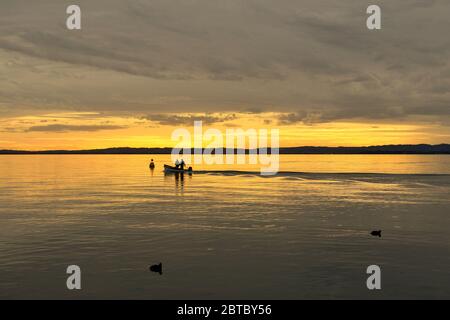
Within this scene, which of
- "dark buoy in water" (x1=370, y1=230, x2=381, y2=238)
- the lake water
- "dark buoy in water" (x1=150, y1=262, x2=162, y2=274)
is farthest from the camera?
"dark buoy in water" (x1=370, y1=230, x2=381, y2=238)

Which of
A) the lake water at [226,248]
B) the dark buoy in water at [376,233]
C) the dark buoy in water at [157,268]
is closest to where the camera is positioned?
the lake water at [226,248]

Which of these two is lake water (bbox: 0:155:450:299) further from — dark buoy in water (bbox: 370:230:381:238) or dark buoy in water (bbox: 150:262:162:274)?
dark buoy in water (bbox: 370:230:381:238)

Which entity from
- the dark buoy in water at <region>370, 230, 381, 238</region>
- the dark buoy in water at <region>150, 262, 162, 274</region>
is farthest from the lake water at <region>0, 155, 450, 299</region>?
the dark buoy in water at <region>370, 230, 381, 238</region>

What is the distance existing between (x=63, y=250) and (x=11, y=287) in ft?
20.2

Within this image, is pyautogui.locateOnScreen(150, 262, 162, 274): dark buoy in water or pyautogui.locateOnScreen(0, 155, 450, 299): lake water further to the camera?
pyautogui.locateOnScreen(150, 262, 162, 274): dark buoy in water

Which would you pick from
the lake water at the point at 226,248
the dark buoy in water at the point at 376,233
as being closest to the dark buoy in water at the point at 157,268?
the lake water at the point at 226,248

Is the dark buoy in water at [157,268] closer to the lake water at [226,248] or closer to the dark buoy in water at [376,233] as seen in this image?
the lake water at [226,248]

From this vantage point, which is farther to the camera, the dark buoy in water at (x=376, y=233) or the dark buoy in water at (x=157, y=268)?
the dark buoy in water at (x=376, y=233)

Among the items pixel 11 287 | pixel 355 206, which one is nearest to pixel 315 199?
pixel 355 206

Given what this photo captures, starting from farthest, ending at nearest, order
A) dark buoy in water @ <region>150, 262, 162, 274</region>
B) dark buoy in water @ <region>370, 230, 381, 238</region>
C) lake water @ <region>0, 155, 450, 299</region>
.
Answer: dark buoy in water @ <region>370, 230, 381, 238</region>, dark buoy in water @ <region>150, 262, 162, 274</region>, lake water @ <region>0, 155, 450, 299</region>

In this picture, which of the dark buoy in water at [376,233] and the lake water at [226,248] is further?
the dark buoy in water at [376,233]

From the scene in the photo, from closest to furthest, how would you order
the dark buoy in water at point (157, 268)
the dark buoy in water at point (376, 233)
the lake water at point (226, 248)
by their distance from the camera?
the lake water at point (226, 248) < the dark buoy in water at point (157, 268) < the dark buoy in water at point (376, 233)

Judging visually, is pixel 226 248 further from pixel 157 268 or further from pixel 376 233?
pixel 376 233
